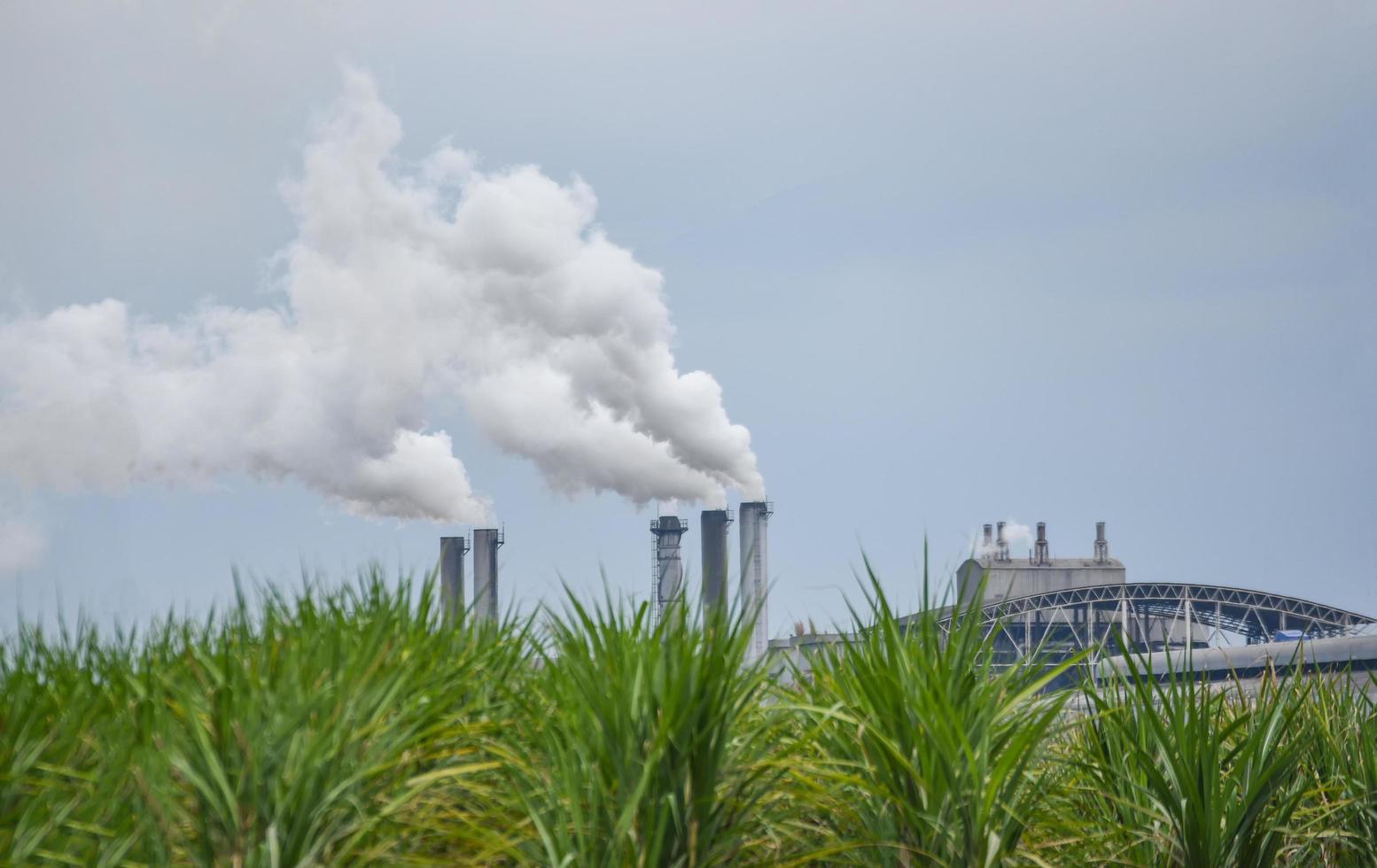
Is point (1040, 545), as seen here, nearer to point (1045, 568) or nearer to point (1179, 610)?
point (1045, 568)

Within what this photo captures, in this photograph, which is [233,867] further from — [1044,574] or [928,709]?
[1044,574]

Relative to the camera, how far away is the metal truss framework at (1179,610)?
74.0 metres

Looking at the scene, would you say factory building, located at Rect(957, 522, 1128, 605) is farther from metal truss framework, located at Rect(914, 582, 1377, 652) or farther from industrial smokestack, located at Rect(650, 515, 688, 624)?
industrial smokestack, located at Rect(650, 515, 688, 624)

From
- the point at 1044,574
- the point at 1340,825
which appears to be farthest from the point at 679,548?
the point at 1340,825

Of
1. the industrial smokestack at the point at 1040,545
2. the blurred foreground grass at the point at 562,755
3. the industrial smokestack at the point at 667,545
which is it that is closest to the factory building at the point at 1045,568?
the industrial smokestack at the point at 1040,545

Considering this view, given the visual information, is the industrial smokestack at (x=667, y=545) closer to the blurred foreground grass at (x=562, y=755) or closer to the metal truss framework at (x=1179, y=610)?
the metal truss framework at (x=1179, y=610)

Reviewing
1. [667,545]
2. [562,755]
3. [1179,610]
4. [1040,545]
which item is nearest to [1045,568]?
[1040,545]

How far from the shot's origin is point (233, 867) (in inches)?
204

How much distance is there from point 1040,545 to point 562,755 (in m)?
86.2

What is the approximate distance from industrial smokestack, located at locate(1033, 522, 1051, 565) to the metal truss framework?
9.00 meters

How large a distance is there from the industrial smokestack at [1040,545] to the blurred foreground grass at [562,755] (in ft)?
271

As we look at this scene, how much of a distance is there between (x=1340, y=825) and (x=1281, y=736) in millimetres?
1148

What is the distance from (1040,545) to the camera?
8819 centimetres

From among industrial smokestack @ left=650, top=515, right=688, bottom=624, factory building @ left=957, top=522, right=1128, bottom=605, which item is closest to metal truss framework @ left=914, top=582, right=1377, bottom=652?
factory building @ left=957, top=522, right=1128, bottom=605
